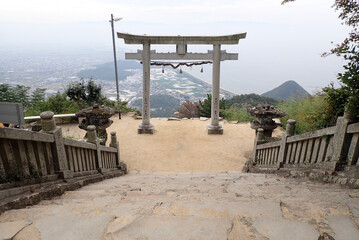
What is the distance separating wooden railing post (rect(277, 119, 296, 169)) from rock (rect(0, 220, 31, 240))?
4.45 m

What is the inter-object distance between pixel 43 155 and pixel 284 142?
4.25 metres

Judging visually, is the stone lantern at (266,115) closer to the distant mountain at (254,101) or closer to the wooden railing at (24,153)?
the wooden railing at (24,153)

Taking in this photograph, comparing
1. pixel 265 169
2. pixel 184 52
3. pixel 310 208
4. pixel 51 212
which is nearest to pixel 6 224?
pixel 51 212

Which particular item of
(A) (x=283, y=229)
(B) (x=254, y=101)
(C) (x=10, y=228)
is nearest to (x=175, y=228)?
(A) (x=283, y=229)

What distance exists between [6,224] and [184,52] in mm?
8982

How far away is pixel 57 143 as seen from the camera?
3146 mm

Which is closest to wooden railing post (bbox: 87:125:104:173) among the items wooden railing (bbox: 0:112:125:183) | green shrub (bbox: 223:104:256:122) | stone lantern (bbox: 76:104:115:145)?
wooden railing (bbox: 0:112:125:183)

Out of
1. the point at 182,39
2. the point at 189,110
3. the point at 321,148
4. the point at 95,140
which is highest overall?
the point at 182,39

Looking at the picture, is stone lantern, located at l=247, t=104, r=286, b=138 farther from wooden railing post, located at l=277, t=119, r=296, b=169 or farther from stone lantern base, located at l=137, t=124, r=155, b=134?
stone lantern base, located at l=137, t=124, r=155, b=134

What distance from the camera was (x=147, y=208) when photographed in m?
2.05

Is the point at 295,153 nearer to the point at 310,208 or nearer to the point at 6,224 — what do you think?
the point at 310,208

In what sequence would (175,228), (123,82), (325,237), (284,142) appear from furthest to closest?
1. (123,82)
2. (284,142)
3. (175,228)
4. (325,237)

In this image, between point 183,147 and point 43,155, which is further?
point 183,147

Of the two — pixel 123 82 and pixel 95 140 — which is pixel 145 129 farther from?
pixel 123 82
